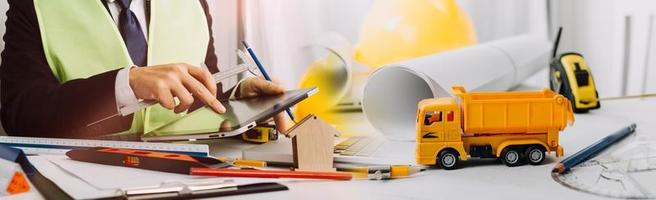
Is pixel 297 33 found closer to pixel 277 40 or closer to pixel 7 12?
pixel 277 40

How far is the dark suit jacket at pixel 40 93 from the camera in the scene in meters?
0.70

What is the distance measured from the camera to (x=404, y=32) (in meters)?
0.89

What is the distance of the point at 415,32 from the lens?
0.90 meters

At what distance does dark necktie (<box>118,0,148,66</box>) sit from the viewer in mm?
712

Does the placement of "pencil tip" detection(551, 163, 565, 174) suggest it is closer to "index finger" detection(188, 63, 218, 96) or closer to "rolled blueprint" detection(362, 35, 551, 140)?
"rolled blueprint" detection(362, 35, 551, 140)

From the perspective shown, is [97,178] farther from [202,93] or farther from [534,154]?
[534,154]

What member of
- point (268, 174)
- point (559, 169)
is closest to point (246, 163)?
point (268, 174)

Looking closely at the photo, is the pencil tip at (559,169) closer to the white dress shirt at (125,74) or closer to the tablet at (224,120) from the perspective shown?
the tablet at (224,120)

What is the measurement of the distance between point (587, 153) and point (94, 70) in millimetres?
467

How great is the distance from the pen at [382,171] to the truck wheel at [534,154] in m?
0.10

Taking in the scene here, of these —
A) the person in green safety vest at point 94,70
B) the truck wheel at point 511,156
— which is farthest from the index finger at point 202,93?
the truck wheel at point 511,156

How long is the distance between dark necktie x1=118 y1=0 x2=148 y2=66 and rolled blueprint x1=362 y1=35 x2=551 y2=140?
229mm

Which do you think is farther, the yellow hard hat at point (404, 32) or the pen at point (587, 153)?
the yellow hard hat at point (404, 32)

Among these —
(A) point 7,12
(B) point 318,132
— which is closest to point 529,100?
(B) point 318,132
